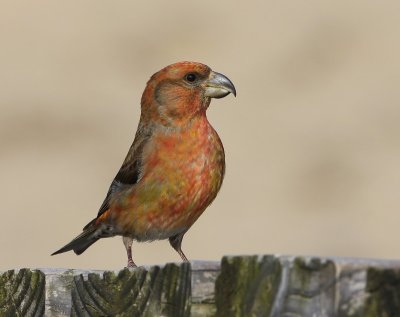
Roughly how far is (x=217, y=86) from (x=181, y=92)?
19cm

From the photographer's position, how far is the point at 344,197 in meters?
14.2

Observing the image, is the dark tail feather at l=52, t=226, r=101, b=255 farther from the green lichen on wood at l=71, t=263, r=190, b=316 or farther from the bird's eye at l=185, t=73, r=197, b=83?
the green lichen on wood at l=71, t=263, r=190, b=316

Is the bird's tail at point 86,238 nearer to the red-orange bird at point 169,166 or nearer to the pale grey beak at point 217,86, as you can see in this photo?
the red-orange bird at point 169,166

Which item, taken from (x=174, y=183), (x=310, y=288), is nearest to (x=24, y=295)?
(x=310, y=288)

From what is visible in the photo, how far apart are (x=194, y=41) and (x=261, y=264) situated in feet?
52.1

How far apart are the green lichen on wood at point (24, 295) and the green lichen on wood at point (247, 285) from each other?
1.16m

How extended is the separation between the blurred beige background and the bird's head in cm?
516

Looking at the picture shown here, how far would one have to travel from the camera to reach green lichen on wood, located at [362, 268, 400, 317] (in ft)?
7.93

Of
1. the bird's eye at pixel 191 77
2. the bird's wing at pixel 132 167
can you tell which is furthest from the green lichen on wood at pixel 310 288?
the bird's eye at pixel 191 77

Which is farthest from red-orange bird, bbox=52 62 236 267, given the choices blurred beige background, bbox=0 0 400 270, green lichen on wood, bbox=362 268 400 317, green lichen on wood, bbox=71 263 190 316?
blurred beige background, bbox=0 0 400 270

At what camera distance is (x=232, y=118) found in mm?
16156

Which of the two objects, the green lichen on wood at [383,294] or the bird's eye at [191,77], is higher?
the bird's eye at [191,77]

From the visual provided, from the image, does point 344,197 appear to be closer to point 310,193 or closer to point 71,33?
point 310,193

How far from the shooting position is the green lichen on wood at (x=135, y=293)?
2.96 meters
